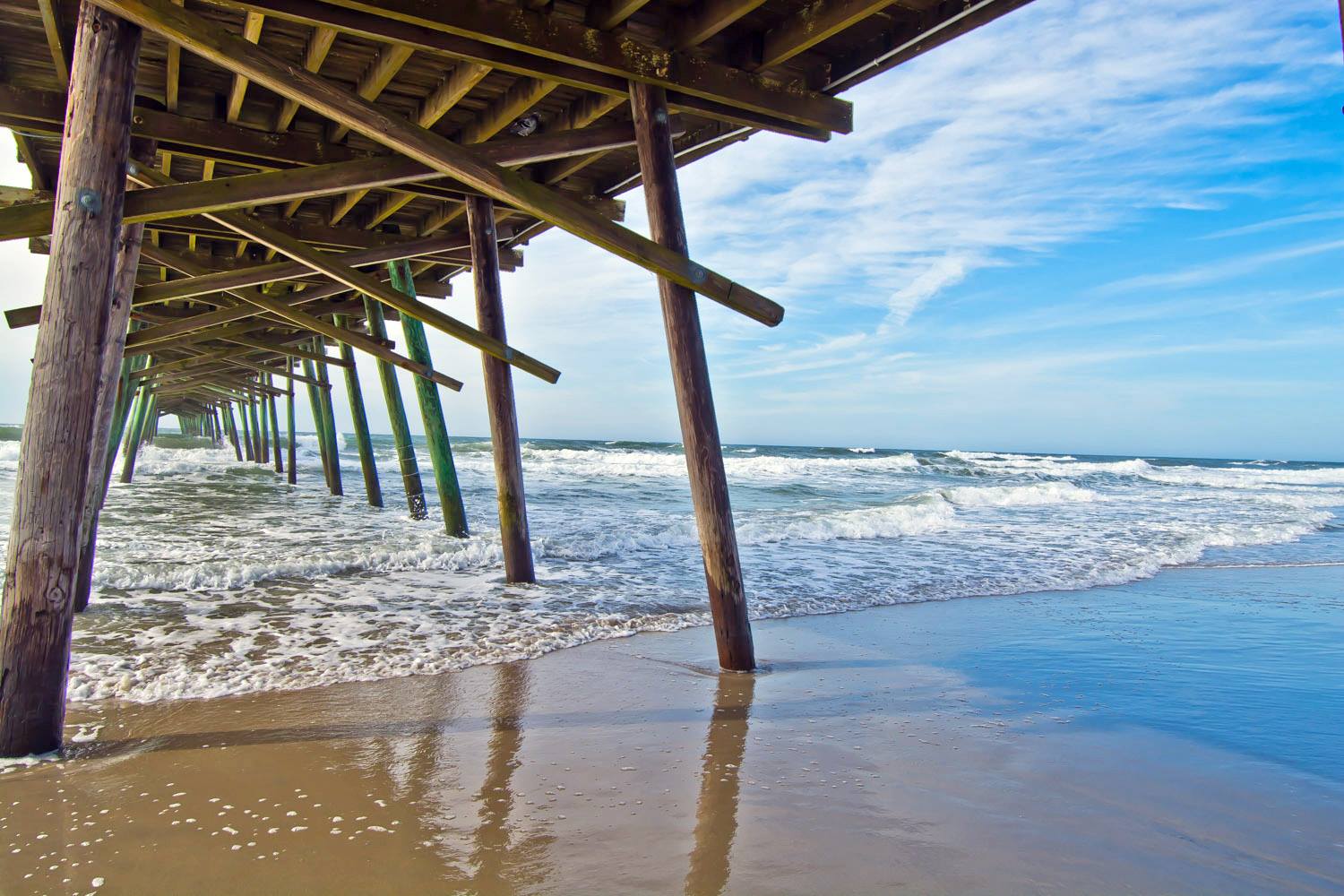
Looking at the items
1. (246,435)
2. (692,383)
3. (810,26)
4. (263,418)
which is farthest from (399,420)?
(246,435)

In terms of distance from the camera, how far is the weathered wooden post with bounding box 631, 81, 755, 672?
11.4 feet

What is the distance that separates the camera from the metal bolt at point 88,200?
2.47 meters

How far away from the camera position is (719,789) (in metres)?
2.32

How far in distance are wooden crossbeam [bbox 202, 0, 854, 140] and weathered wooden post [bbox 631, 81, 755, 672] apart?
15cm

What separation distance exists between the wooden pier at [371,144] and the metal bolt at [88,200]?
0.03ft

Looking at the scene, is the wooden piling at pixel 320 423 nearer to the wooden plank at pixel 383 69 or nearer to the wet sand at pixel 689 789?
the wooden plank at pixel 383 69

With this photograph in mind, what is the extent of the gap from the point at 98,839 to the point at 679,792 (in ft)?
4.91

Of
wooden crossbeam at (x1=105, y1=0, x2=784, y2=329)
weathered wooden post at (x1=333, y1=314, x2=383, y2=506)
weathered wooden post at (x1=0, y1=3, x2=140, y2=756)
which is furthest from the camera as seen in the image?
weathered wooden post at (x1=333, y1=314, x2=383, y2=506)

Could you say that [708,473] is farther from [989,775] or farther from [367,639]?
[367,639]

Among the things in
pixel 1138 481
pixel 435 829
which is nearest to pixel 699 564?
pixel 435 829

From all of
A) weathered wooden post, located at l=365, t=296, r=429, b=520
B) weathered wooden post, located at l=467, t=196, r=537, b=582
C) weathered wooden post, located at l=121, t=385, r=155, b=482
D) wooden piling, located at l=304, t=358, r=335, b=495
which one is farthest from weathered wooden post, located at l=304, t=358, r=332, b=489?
weathered wooden post, located at l=467, t=196, r=537, b=582

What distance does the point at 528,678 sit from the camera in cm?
360

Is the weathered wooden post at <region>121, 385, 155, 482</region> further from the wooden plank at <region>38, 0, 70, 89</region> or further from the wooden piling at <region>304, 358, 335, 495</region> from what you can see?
the wooden plank at <region>38, 0, 70, 89</region>

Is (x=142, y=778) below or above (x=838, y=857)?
above
